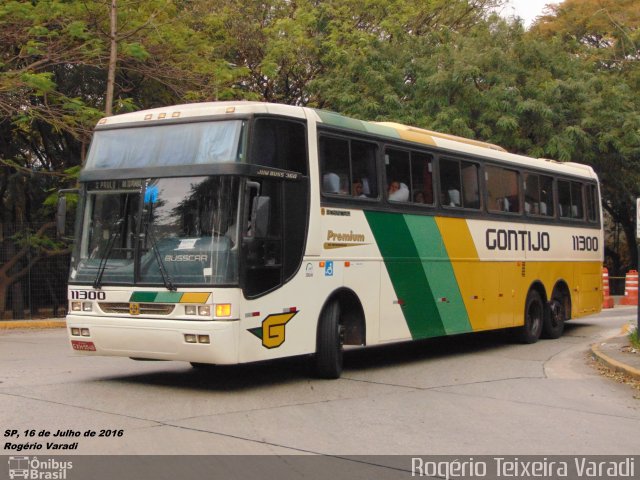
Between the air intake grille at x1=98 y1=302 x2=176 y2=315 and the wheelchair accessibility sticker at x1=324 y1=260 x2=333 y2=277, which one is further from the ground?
the wheelchair accessibility sticker at x1=324 y1=260 x2=333 y2=277

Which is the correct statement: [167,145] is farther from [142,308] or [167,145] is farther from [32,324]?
[32,324]

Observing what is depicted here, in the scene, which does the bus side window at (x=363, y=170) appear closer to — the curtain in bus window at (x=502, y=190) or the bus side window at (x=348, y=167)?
the bus side window at (x=348, y=167)

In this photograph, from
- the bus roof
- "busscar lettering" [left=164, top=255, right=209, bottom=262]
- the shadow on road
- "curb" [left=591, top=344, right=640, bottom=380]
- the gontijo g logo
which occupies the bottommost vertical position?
"curb" [left=591, top=344, right=640, bottom=380]

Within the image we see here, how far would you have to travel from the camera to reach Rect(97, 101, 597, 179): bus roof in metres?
10.3

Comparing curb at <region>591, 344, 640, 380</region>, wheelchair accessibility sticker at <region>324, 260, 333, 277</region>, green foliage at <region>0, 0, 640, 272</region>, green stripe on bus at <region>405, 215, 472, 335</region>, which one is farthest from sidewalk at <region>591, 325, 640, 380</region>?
green foliage at <region>0, 0, 640, 272</region>

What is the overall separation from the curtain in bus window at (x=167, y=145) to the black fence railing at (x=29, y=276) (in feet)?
43.9

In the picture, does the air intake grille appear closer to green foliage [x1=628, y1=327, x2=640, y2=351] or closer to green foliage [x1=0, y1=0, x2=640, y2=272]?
green foliage [x1=628, y1=327, x2=640, y2=351]

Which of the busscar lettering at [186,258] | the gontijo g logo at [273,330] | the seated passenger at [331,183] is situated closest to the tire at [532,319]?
the seated passenger at [331,183]

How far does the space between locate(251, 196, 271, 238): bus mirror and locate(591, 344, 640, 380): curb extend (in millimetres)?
A: 5615

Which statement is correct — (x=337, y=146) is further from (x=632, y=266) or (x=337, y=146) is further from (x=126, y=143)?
(x=632, y=266)

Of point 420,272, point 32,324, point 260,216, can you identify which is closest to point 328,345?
point 260,216

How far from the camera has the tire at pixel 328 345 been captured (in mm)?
11086

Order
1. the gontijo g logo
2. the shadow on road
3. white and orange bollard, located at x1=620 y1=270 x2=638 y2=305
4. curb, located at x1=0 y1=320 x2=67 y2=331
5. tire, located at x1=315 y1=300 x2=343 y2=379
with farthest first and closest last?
white and orange bollard, located at x1=620 y1=270 x2=638 y2=305 → curb, located at x1=0 y1=320 x2=67 y2=331 → tire, located at x1=315 y1=300 x2=343 y2=379 → the shadow on road → the gontijo g logo
